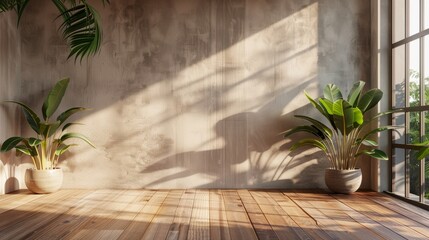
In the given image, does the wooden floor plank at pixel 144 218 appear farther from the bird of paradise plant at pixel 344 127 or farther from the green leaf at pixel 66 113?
the bird of paradise plant at pixel 344 127

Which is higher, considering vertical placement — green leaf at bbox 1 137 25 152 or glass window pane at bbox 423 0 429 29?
glass window pane at bbox 423 0 429 29

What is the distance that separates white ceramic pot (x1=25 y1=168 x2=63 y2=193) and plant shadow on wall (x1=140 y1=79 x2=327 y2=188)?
88 cm

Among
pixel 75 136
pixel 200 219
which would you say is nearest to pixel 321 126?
pixel 200 219

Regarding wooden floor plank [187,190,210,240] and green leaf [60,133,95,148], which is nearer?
wooden floor plank [187,190,210,240]

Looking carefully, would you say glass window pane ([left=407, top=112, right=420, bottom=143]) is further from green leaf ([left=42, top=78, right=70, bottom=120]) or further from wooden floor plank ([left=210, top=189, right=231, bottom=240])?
green leaf ([left=42, top=78, right=70, bottom=120])

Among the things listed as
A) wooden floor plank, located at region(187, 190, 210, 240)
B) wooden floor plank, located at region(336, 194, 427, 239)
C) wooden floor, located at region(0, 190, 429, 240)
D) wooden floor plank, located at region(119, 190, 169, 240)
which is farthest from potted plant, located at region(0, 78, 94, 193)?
wooden floor plank, located at region(336, 194, 427, 239)

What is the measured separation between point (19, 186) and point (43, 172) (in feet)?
1.94

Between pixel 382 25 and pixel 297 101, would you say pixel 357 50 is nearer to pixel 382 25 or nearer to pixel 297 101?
pixel 382 25

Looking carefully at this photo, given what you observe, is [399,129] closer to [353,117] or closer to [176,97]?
[353,117]

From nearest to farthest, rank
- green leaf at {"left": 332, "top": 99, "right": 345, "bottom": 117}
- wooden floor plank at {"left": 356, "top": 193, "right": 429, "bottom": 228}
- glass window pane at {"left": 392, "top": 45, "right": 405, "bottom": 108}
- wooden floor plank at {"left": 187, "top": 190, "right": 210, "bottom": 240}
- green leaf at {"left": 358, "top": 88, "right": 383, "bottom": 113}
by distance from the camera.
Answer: wooden floor plank at {"left": 187, "top": 190, "right": 210, "bottom": 240} → wooden floor plank at {"left": 356, "top": 193, "right": 429, "bottom": 228} → green leaf at {"left": 332, "top": 99, "right": 345, "bottom": 117} → green leaf at {"left": 358, "top": 88, "right": 383, "bottom": 113} → glass window pane at {"left": 392, "top": 45, "right": 405, "bottom": 108}

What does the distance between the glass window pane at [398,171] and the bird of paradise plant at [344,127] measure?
0.76 feet

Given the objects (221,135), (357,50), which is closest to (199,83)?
(221,135)

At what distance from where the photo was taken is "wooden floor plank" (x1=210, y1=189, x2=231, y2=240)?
2459 millimetres

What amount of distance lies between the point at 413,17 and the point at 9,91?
407 centimetres
